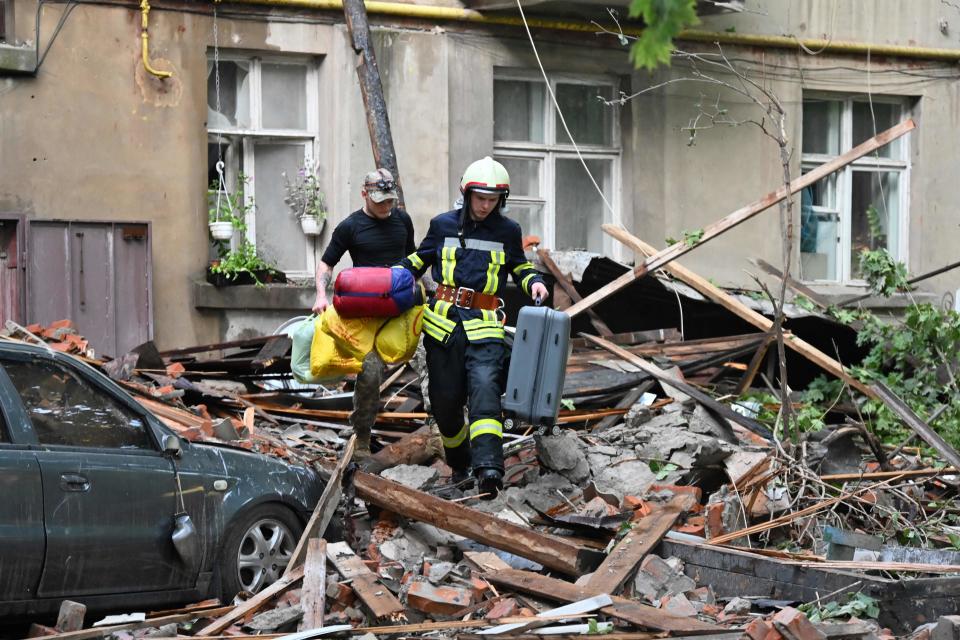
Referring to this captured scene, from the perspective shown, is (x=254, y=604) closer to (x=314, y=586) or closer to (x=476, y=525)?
(x=314, y=586)

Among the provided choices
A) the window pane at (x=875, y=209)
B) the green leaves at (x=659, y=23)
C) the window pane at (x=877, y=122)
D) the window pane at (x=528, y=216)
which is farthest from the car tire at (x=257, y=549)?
the window pane at (x=877, y=122)

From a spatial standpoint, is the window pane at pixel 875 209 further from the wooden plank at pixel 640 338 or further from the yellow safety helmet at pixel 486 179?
the yellow safety helmet at pixel 486 179

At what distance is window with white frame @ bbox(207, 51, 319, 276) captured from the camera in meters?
12.0

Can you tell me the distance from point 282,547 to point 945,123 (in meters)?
11.0

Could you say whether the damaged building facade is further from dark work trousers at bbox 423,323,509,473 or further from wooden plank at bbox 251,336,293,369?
dark work trousers at bbox 423,323,509,473

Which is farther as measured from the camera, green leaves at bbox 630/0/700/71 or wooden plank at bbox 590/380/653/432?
wooden plank at bbox 590/380/653/432

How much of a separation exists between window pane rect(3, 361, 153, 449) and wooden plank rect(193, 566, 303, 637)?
0.86 metres

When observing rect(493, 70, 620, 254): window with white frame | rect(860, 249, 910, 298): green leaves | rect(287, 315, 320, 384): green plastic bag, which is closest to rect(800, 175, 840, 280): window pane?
rect(493, 70, 620, 254): window with white frame

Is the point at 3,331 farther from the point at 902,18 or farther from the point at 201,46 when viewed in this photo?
the point at 902,18

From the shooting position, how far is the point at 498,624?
221 inches

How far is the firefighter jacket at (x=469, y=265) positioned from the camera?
7664 millimetres

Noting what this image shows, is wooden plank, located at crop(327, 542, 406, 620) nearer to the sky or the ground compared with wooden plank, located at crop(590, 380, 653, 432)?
nearer to the ground

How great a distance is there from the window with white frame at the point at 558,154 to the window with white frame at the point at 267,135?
2008 mm

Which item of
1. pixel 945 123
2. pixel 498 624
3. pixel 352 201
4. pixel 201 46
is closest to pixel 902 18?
pixel 945 123
